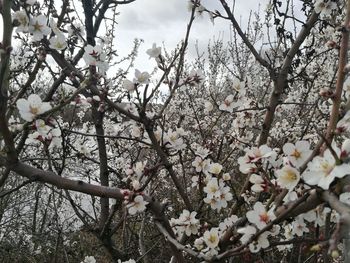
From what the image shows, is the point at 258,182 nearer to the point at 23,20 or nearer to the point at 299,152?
the point at 299,152

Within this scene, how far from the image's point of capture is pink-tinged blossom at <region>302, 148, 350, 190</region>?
1.00m

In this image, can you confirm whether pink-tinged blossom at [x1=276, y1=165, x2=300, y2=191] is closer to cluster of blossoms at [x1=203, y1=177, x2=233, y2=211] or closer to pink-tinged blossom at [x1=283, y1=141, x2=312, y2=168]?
pink-tinged blossom at [x1=283, y1=141, x2=312, y2=168]

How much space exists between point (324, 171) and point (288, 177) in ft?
0.85

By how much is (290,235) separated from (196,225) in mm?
485

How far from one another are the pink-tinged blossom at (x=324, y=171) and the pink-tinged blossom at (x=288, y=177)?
0.14 metres

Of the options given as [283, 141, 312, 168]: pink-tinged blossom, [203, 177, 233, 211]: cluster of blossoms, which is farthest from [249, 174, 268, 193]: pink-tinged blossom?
[203, 177, 233, 211]: cluster of blossoms

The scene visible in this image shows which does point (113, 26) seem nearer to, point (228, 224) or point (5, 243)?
point (5, 243)

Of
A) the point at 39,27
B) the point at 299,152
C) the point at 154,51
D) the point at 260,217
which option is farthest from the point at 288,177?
the point at 39,27

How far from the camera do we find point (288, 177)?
1324 mm

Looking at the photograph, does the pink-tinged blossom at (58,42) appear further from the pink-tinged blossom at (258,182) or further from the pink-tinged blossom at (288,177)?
the pink-tinged blossom at (288,177)

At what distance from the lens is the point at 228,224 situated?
218cm

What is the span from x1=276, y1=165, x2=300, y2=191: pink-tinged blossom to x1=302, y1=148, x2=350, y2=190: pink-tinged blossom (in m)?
0.14

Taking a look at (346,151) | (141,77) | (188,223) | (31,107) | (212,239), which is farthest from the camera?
(188,223)

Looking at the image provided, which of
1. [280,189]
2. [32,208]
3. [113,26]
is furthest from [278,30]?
[32,208]
